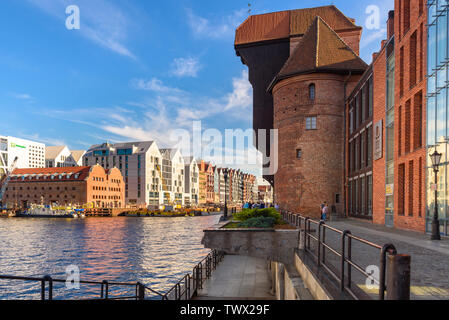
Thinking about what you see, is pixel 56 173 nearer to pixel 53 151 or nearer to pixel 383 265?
pixel 53 151

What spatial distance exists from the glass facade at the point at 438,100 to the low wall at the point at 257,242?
823cm

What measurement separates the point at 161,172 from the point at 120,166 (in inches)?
580

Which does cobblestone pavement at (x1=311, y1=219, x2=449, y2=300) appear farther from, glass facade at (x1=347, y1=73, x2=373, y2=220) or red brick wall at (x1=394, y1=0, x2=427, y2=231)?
glass facade at (x1=347, y1=73, x2=373, y2=220)

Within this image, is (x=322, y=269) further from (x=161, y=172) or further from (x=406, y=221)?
(x=161, y=172)

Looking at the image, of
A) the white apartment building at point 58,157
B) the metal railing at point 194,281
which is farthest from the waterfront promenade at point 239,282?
the white apartment building at point 58,157

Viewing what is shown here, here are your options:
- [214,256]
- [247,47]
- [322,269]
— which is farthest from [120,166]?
[322,269]

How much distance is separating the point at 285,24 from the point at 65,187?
260 ft

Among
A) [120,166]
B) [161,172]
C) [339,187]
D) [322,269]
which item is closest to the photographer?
[322,269]

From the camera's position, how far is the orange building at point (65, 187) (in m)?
94.6

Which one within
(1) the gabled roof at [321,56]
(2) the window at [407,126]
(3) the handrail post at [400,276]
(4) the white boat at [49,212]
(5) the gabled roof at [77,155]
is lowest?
(4) the white boat at [49,212]

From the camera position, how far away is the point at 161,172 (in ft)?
396

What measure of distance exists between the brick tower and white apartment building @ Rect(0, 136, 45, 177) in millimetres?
126311

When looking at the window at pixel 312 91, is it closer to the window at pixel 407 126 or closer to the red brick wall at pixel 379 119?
the red brick wall at pixel 379 119
